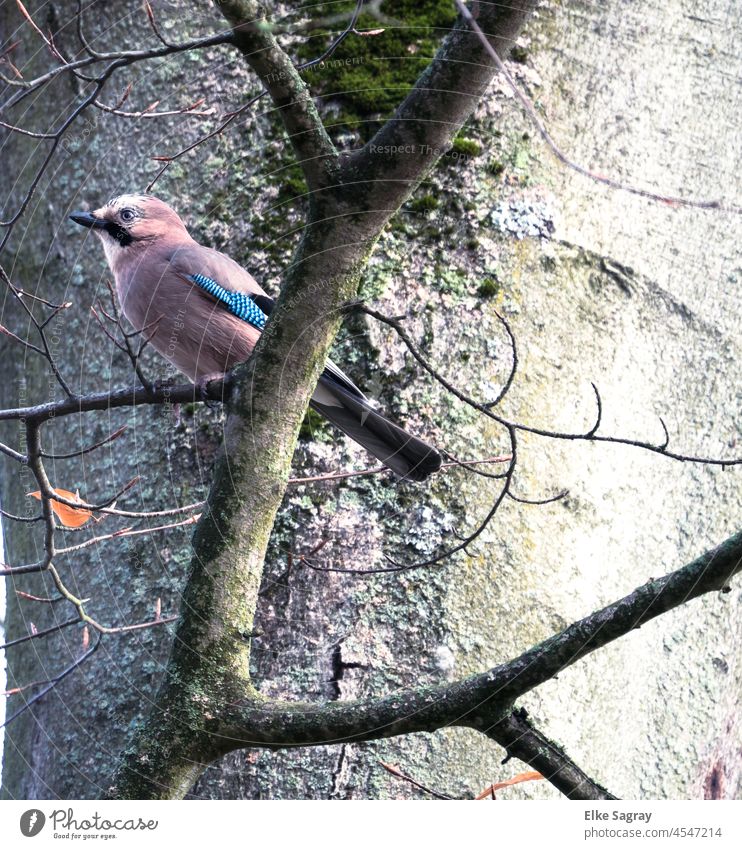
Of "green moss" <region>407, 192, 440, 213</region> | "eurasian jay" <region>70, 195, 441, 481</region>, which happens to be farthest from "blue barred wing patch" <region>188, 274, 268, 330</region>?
"green moss" <region>407, 192, 440, 213</region>

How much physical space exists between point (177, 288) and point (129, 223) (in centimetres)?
19

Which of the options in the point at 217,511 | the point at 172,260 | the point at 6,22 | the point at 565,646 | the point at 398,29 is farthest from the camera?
the point at 6,22

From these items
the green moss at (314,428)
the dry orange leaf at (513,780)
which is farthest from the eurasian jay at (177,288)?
the dry orange leaf at (513,780)

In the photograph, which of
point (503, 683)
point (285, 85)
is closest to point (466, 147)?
point (285, 85)

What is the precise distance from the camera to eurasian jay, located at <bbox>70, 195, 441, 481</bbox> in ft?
7.56

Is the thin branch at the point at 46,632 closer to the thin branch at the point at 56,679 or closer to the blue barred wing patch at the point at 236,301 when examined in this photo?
the thin branch at the point at 56,679

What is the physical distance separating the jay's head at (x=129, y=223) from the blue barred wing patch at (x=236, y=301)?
0.38ft

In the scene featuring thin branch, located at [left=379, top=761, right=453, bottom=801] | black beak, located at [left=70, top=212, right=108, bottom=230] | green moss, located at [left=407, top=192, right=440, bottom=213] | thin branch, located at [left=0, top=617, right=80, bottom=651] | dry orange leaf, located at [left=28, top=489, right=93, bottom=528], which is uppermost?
black beak, located at [left=70, top=212, right=108, bottom=230]

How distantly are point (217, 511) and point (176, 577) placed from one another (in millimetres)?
363

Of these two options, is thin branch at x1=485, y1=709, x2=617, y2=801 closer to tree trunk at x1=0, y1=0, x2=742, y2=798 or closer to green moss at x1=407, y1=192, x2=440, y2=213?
tree trunk at x1=0, y1=0, x2=742, y2=798

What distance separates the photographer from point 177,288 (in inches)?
101
